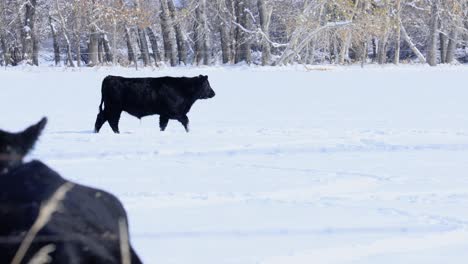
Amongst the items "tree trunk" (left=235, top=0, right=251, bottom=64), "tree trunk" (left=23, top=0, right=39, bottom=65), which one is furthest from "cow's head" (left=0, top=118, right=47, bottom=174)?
"tree trunk" (left=23, top=0, right=39, bottom=65)

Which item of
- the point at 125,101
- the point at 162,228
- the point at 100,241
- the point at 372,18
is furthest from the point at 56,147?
the point at 372,18

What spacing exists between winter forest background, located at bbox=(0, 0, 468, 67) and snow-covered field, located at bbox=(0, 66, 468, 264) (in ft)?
46.6

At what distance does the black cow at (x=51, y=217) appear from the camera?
151cm

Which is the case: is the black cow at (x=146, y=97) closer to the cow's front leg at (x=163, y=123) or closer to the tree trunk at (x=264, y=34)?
the cow's front leg at (x=163, y=123)

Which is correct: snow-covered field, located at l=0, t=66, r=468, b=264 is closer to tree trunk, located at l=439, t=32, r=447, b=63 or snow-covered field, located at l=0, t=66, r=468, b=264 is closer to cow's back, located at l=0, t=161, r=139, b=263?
cow's back, located at l=0, t=161, r=139, b=263

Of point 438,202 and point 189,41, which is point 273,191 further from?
point 189,41

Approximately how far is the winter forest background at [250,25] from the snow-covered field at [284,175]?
46.6ft

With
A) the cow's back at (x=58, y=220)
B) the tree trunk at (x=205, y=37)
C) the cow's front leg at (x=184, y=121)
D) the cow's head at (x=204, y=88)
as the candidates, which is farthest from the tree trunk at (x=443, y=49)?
the cow's back at (x=58, y=220)

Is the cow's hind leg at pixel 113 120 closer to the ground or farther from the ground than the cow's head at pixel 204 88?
closer to the ground

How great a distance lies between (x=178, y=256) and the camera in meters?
4.71

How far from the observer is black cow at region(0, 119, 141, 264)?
4.96 feet

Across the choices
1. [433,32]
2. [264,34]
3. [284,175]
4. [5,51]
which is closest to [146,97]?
[284,175]

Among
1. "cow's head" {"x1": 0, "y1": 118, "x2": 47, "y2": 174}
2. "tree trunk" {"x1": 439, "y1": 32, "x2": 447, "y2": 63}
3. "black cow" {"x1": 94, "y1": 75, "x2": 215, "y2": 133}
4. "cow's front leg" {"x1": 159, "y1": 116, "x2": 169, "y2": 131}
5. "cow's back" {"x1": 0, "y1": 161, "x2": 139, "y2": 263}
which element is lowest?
"tree trunk" {"x1": 439, "y1": 32, "x2": 447, "y2": 63}

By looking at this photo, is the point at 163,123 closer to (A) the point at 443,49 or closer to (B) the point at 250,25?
(B) the point at 250,25
